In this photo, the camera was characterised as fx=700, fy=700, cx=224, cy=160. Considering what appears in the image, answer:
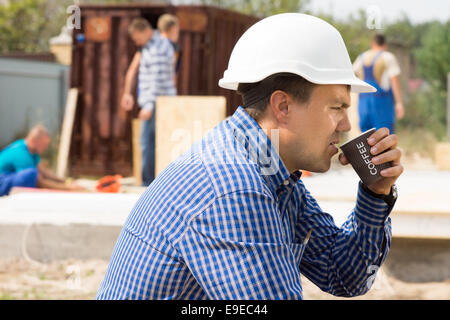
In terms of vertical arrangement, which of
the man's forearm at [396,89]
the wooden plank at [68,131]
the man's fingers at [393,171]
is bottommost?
the wooden plank at [68,131]

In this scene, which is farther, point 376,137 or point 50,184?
point 50,184

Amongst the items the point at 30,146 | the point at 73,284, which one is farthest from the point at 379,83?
the point at 73,284

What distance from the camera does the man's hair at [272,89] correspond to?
1.85 metres

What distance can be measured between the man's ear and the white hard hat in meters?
0.07

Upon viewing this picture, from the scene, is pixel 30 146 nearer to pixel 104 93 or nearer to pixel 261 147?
pixel 104 93

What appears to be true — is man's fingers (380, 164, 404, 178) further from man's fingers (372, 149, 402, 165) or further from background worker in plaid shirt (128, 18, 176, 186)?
background worker in plaid shirt (128, 18, 176, 186)

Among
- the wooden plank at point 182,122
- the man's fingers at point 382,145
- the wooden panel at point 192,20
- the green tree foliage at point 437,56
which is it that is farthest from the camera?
the green tree foliage at point 437,56

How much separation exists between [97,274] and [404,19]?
29.4 m

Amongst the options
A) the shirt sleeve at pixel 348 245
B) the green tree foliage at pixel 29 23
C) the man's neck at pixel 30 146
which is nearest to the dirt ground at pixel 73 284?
the man's neck at pixel 30 146

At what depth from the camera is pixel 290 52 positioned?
1818mm

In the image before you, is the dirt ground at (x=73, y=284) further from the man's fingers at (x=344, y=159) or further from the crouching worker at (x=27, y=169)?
the man's fingers at (x=344, y=159)

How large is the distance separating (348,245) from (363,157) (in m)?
0.35

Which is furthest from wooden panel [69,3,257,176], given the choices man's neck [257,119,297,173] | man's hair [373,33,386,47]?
man's neck [257,119,297,173]

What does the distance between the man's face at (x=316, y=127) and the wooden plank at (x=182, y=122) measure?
170 inches
